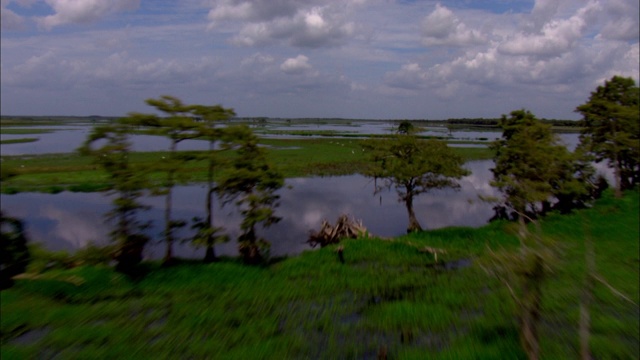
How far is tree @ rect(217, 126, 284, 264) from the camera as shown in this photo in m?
19.3

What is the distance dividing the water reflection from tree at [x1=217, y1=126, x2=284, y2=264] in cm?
441

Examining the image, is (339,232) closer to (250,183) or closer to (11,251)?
(250,183)

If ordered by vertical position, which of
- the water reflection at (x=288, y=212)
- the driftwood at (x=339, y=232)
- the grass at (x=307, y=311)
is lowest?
the water reflection at (x=288, y=212)

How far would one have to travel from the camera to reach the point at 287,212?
34.8 m

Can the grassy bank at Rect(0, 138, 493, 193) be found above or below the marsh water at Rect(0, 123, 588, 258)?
above

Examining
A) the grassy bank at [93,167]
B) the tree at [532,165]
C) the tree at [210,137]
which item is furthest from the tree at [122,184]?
the tree at [532,165]

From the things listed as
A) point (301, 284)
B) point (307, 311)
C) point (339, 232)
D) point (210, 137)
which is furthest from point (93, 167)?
point (307, 311)

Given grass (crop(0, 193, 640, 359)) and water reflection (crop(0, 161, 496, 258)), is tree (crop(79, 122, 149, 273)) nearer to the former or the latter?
grass (crop(0, 193, 640, 359))

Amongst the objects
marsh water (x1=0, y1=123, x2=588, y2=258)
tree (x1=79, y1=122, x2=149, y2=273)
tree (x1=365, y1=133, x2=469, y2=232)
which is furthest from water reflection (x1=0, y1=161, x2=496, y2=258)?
tree (x1=79, y1=122, x2=149, y2=273)

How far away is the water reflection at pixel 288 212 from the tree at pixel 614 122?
384 inches

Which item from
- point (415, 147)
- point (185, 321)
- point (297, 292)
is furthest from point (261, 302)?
point (415, 147)

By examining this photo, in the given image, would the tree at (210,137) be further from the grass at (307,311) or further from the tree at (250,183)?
the grass at (307,311)

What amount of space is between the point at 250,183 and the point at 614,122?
97.4 feet

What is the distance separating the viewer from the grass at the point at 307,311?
1054cm
